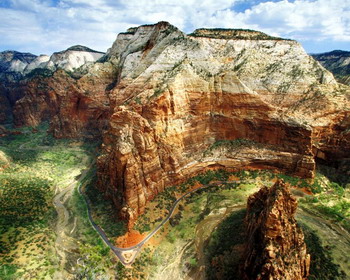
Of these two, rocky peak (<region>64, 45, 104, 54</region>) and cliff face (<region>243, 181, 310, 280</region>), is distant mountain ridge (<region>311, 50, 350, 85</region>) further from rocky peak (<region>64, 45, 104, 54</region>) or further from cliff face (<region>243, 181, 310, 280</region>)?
rocky peak (<region>64, 45, 104, 54</region>)

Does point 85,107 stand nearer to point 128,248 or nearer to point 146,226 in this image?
point 146,226

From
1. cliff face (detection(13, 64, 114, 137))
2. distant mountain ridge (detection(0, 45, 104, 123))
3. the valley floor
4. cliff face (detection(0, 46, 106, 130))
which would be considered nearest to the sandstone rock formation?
the valley floor

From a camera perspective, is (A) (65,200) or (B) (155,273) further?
(A) (65,200)

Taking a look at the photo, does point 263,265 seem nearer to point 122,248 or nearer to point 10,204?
point 122,248

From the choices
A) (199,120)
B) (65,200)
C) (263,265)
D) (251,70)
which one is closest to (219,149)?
(199,120)

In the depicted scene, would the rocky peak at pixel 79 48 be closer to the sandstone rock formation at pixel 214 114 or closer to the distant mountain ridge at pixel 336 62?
the sandstone rock formation at pixel 214 114

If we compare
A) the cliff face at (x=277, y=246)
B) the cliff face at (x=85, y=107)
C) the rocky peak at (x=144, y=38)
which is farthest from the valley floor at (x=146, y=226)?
the rocky peak at (x=144, y=38)
